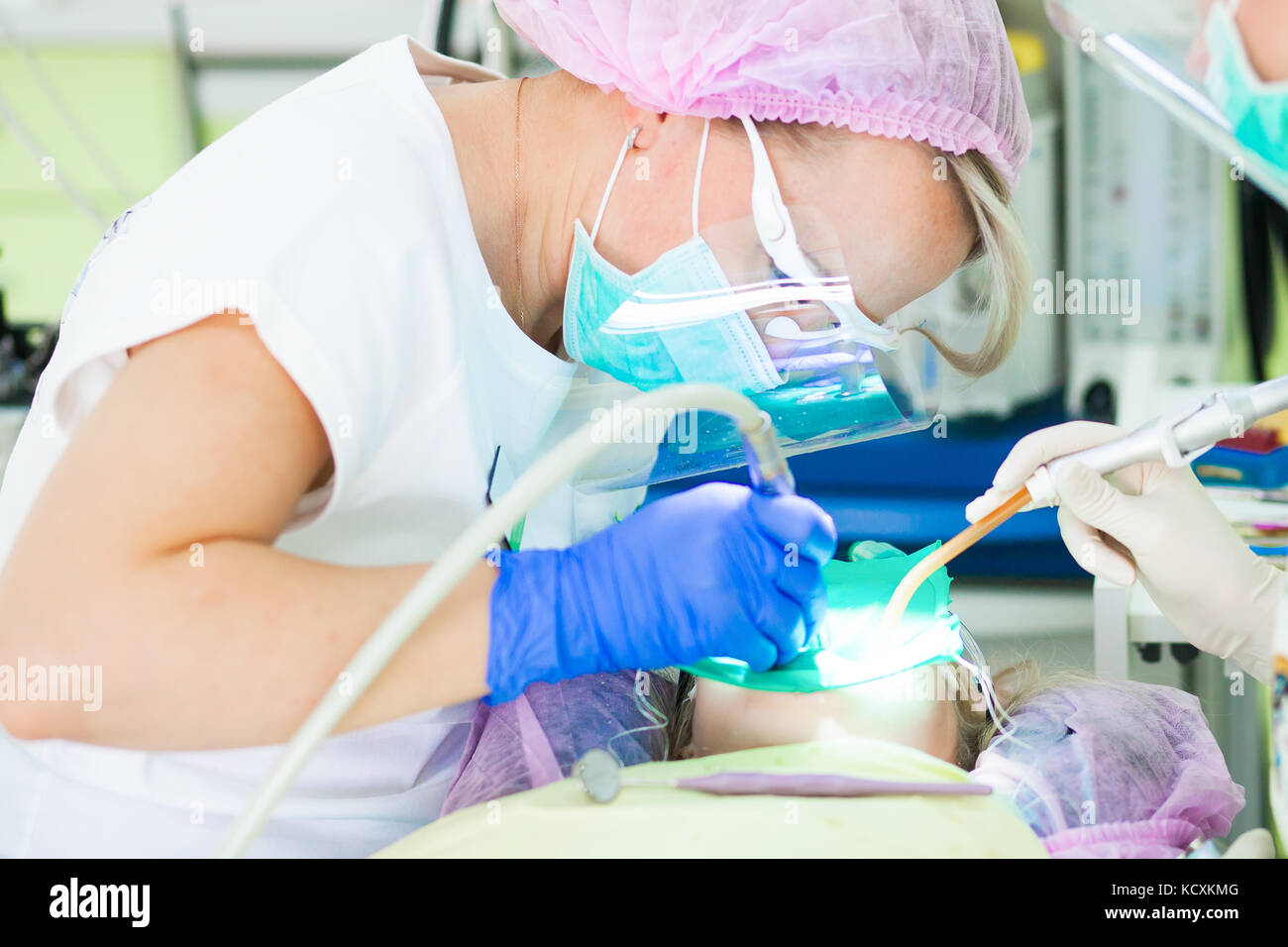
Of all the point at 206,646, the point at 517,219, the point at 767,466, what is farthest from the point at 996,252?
the point at 206,646

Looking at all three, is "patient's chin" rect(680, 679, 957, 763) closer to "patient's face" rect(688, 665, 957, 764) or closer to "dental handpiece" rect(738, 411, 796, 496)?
"patient's face" rect(688, 665, 957, 764)

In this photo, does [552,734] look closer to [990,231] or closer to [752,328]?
[752,328]

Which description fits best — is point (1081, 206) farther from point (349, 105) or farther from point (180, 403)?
point (180, 403)

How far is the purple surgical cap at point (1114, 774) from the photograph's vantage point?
35.2 inches

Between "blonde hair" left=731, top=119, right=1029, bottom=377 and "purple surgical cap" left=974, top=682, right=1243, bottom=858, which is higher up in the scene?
"blonde hair" left=731, top=119, right=1029, bottom=377

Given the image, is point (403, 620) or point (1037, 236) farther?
point (1037, 236)

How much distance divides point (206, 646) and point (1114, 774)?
81 cm

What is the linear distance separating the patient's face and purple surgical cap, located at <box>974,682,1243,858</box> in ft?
0.20

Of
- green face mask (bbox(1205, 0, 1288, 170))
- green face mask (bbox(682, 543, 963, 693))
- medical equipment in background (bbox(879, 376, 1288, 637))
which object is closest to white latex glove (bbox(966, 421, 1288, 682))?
medical equipment in background (bbox(879, 376, 1288, 637))

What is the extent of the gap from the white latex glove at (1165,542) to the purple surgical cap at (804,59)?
1.12ft

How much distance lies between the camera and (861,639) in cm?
109

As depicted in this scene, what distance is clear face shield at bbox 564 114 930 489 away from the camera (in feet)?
3.33

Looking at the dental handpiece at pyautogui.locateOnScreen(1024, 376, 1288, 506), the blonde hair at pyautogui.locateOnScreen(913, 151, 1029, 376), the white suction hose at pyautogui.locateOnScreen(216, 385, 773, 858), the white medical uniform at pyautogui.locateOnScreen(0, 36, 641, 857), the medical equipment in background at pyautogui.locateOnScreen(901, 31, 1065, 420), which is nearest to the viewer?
the white suction hose at pyautogui.locateOnScreen(216, 385, 773, 858)
